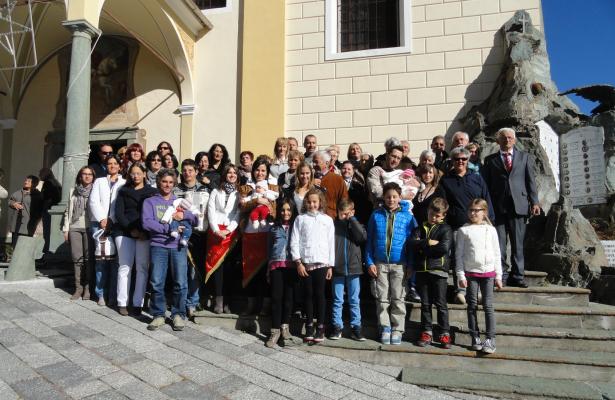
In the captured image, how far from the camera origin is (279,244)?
14.0ft

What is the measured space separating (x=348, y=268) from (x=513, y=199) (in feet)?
6.55

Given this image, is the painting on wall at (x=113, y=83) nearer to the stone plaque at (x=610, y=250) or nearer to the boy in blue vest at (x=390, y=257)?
the boy in blue vest at (x=390, y=257)

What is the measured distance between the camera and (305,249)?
13.5 ft

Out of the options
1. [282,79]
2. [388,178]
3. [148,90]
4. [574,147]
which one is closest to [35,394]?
[388,178]

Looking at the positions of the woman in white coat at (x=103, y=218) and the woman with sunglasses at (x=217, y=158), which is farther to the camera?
the woman with sunglasses at (x=217, y=158)

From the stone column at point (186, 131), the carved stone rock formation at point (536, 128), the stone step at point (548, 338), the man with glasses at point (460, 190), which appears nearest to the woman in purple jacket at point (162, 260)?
the stone step at point (548, 338)

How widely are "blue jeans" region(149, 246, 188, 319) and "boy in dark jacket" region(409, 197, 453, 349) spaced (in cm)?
227

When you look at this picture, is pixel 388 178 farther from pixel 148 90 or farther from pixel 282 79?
pixel 148 90

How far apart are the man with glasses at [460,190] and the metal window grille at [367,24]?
535 cm

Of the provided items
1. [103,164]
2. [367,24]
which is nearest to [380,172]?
[103,164]

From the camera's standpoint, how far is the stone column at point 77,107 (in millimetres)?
6414

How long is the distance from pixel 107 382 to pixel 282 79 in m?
7.58

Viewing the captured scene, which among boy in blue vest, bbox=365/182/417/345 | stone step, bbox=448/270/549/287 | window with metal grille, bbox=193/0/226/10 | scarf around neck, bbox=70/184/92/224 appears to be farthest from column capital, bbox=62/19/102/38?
stone step, bbox=448/270/549/287

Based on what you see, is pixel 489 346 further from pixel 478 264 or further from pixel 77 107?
pixel 77 107
